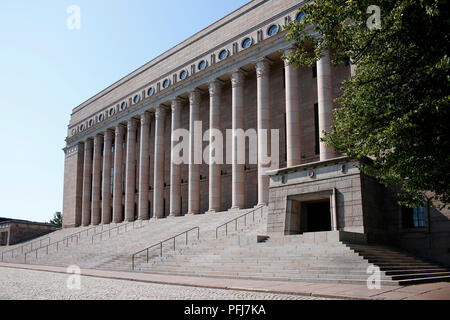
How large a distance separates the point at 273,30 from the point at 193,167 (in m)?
15.6

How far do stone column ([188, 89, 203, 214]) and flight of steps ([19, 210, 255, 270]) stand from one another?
94.7 inches

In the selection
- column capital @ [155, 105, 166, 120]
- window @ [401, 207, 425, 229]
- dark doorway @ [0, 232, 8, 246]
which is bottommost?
dark doorway @ [0, 232, 8, 246]

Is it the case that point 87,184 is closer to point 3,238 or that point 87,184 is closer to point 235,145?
point 3,238

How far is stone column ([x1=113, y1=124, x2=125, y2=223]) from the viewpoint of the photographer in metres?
54.2

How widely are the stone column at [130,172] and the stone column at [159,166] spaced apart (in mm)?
5157

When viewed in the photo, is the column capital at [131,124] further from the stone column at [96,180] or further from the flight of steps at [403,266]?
the flight of steps at [403,266]

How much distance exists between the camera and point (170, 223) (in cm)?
3956

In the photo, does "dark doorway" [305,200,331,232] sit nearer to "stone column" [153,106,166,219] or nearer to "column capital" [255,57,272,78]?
"column capital" [255,57,272,78]

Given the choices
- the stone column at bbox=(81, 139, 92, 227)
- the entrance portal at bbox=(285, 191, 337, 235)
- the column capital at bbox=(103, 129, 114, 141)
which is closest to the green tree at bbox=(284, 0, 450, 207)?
the entrance portal at bbox=(285, 191, 337, 235)

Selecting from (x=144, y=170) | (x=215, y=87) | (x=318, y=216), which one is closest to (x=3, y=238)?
(x=144, y=170)

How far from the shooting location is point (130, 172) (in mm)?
53500

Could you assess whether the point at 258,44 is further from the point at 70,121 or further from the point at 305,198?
the point at 70,121

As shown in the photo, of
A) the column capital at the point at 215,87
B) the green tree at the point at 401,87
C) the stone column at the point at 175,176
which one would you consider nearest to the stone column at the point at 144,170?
the stone column at the point at 175,176
